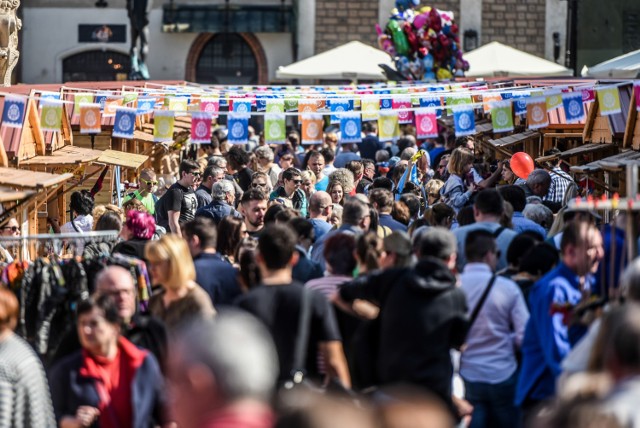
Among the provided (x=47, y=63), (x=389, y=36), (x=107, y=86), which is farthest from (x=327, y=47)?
(x=107, y=86)

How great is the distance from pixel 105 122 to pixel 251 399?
13.1m

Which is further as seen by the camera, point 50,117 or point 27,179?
point 50,117

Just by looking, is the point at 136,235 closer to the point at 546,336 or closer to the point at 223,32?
the point at 546,336

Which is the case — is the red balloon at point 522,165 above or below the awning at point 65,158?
below

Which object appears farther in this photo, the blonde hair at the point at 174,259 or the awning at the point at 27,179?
the awning at the point at 27,179

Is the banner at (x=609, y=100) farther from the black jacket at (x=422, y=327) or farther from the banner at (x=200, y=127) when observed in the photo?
the black jacket at (x=422, y=327)

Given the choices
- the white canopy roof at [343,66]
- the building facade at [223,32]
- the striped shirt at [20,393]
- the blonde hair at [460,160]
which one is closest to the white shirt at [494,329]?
the striped shirt at [20,393]

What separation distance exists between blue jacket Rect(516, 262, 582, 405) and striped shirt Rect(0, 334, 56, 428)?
2.38 metres

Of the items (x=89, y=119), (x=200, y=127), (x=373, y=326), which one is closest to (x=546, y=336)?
(x=373, y=326)

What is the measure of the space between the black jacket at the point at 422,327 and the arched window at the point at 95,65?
3294cm

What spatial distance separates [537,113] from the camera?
13289mm

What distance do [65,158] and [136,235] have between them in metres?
3.71

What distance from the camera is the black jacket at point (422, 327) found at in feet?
21.2

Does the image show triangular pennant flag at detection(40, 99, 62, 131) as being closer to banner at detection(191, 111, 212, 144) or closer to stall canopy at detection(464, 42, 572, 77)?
banner at detection(191, 111, 212, 144)
